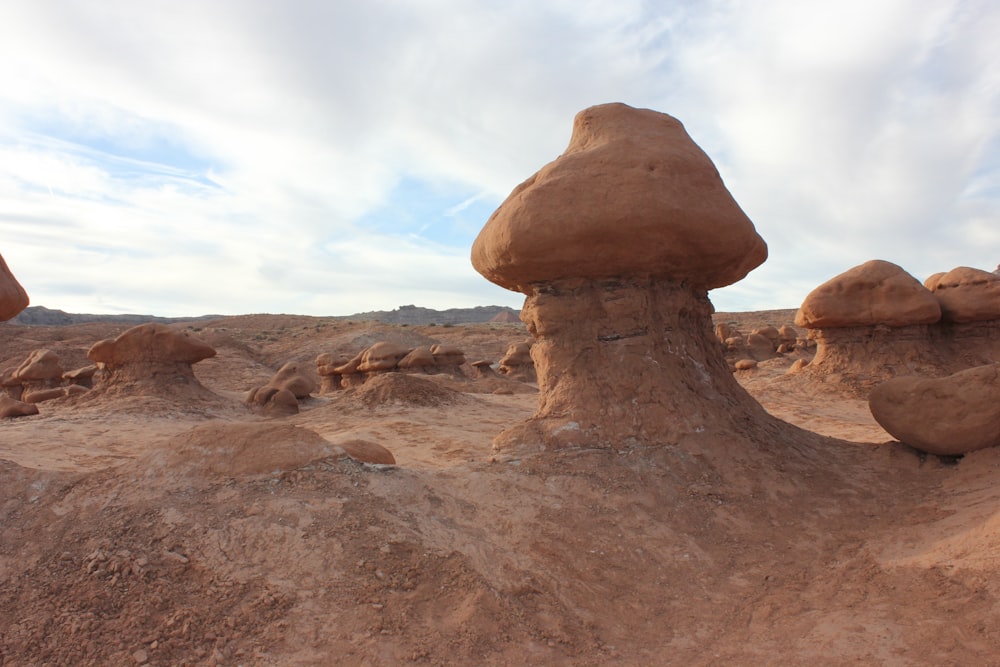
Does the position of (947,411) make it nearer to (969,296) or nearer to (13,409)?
(969,296)

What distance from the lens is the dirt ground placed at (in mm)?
2461

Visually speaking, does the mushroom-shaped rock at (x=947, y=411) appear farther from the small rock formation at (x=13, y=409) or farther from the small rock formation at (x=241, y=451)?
the small rock formation at (x=13, y=409)

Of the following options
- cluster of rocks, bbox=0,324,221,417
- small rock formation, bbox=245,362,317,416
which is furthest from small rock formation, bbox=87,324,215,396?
small rock formation, bbox=245,362,317,416

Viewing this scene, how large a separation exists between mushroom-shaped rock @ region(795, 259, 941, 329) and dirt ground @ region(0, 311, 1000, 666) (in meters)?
6.00

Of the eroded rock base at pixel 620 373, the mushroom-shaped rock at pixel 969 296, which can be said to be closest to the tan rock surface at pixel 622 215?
the eroded rock base at pixel 620 373

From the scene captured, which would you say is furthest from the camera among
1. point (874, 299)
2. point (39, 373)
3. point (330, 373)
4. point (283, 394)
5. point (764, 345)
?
point (764, 345)

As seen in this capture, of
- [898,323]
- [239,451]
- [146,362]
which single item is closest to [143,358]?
[146,362]

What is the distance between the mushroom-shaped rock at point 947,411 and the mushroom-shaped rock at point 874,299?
6013 mm

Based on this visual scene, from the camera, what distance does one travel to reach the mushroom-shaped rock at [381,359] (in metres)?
14.1

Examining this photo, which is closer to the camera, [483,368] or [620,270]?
[620,270]

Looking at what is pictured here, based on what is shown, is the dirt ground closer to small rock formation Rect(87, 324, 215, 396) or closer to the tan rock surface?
the tan rock surface

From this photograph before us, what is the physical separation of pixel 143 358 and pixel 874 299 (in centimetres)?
1243

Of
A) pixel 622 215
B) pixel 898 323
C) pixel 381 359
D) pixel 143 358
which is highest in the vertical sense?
pixel 622 215

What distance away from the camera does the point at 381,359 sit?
46.5 feet
